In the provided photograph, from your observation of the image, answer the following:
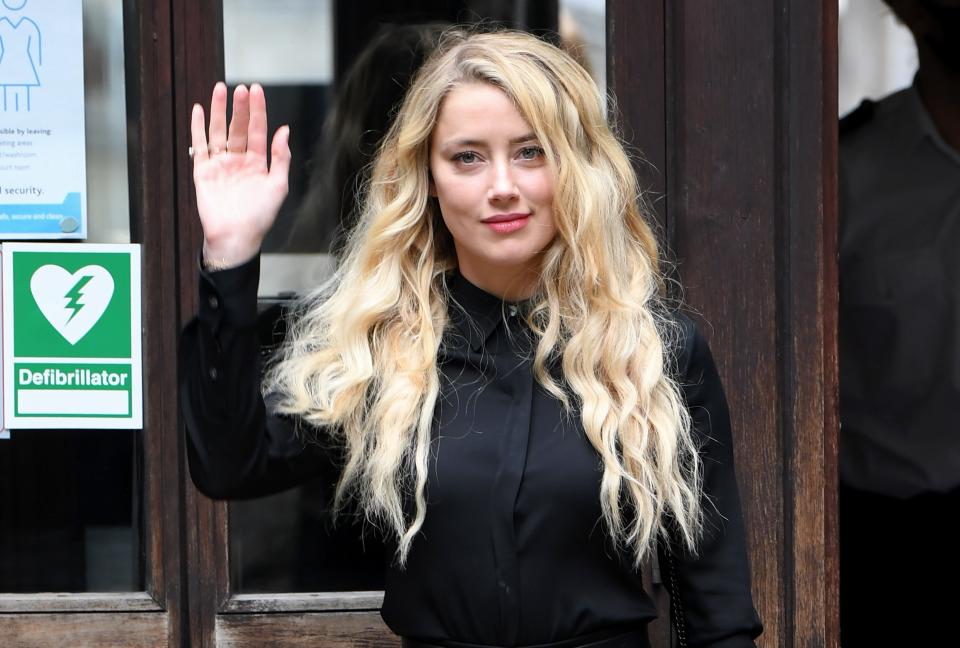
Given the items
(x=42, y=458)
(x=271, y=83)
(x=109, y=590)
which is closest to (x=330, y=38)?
(x=271, y=83)

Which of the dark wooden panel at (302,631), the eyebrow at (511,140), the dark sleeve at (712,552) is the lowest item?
the dark wooden panel at (302,631)

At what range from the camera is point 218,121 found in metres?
1.90

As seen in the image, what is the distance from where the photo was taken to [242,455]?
197cm

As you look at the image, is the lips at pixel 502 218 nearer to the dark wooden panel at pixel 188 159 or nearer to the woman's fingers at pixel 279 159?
the woman's fingers at pixel 279 159

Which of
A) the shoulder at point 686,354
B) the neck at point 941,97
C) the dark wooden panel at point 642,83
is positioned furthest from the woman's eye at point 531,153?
the neck at point 941,97

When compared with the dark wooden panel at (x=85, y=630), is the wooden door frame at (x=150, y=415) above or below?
above

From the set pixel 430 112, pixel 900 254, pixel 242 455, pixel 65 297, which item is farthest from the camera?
pixel 900 254

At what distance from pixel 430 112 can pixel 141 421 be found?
3.46 feet

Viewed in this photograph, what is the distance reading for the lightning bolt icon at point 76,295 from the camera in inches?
105

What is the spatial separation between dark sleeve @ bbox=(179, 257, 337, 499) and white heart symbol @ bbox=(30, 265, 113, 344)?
0.74 meters

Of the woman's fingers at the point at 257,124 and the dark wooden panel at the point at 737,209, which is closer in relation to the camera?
the woman's fingers at the point at 257,124

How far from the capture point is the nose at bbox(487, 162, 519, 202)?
79.1 inches

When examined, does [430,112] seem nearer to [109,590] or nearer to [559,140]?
[559,140]

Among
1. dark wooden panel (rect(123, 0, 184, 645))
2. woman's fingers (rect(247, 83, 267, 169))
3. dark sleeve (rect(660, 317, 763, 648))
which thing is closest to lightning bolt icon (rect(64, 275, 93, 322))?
dark wooden panel (rect(123, 0, 184, 645))
